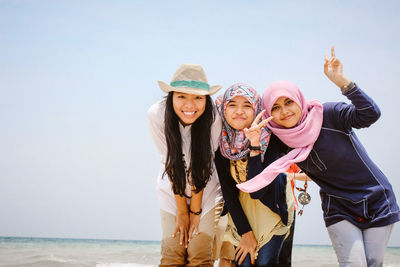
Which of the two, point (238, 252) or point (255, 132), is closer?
point (255, 132)

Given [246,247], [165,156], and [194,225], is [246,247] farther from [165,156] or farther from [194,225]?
[165,156]

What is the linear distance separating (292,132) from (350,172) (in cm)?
62

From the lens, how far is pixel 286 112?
3.34 metres

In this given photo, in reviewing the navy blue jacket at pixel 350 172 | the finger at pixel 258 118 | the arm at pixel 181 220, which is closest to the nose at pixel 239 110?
the finger at pixel 258 118

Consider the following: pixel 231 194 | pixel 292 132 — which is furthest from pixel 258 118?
pixel 231 194

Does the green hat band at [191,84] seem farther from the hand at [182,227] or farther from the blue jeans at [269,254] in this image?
the blue jeans at [269,254]

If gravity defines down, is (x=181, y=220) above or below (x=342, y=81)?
below

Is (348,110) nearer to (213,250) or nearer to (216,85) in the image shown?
(216,85)

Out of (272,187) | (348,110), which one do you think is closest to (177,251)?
(272,187)

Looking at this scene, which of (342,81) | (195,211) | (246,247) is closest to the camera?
(342,81)

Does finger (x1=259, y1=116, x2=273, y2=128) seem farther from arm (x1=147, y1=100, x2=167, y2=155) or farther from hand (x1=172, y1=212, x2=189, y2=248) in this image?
hand (x1=172, y1=212, x2=189, y2=248)

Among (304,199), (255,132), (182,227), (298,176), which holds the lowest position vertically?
(182,227)

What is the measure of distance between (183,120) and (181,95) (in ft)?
0.82

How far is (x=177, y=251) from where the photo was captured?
12.6 feet
